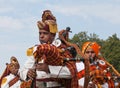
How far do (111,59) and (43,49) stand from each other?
4745 cm

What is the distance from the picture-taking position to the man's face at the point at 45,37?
8391mm

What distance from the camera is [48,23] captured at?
8578 mm

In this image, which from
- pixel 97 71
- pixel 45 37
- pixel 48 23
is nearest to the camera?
pixel 45 37

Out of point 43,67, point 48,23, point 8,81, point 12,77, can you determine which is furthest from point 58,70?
point 8,81

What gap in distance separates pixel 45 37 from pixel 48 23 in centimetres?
25

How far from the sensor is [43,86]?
8320 mm

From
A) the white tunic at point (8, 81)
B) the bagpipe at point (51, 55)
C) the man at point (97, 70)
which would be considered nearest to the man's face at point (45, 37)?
the bagpipe at point (51, 55)

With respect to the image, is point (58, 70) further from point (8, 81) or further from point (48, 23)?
point (8, 81)

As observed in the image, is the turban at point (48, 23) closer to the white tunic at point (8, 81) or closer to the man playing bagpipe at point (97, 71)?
the man playing bagpipe at point (97, 71)

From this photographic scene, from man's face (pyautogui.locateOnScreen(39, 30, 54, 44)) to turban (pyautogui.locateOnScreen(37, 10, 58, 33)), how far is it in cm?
5

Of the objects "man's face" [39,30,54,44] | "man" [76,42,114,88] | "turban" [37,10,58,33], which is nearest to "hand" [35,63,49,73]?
"man's face" [39,30,54,44]

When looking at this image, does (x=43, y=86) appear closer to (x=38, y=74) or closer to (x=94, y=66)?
(x=38, y=74)

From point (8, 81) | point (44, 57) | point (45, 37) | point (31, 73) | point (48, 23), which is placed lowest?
point (8, 81)

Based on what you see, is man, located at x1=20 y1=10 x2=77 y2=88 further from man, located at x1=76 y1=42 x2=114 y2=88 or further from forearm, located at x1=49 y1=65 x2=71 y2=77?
man, located at x1=76 y1=42 x2=114 y2=88
